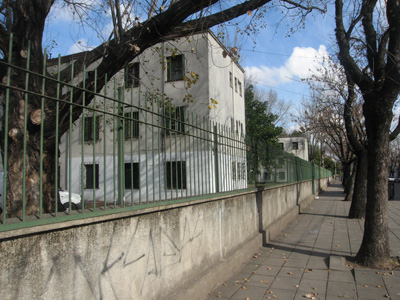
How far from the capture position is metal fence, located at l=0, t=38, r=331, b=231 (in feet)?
9.00

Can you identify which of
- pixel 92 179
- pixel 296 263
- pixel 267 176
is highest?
pixel 92 179

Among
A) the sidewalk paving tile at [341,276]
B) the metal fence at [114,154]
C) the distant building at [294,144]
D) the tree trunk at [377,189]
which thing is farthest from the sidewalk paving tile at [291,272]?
the distant building at [294,144]

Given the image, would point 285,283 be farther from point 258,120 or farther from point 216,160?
point 258,120

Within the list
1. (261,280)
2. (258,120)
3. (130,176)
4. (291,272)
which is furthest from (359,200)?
(258,120)

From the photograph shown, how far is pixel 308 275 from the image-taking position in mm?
5586

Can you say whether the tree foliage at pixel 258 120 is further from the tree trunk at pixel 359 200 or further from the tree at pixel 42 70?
the tree at pixel 42 70

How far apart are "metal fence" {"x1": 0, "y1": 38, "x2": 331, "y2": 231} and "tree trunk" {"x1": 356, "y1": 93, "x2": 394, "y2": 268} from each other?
2477 mm

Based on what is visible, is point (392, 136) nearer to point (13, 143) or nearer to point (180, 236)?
point (180, 236)

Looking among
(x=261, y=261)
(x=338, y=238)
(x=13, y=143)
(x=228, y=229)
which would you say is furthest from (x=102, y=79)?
(x=338, y=238)

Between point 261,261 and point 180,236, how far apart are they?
2919mm

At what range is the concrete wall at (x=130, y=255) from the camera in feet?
7.36

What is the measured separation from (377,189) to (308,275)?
2.03 m

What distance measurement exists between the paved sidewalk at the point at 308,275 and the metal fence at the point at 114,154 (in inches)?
57.9

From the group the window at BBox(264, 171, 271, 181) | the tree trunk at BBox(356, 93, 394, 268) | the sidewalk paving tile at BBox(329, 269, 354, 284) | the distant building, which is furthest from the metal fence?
the distant building
